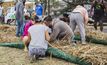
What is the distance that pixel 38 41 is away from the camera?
27.6 feet

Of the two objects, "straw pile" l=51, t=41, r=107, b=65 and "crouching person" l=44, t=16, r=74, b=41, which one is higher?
"crouching person" l=44, t=16, r=74, b=41

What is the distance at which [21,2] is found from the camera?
13641 mm

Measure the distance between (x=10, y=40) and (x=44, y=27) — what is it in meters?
3.33

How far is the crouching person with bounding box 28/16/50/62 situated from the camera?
8359 mm

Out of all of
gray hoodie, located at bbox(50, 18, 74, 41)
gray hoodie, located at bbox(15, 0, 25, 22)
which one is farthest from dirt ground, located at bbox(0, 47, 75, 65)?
gray hoodie, located at bbox(15, 0, 25, 22)

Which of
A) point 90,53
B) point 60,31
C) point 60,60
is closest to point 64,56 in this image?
point 60,60

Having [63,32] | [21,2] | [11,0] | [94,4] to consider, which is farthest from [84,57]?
[11,0]

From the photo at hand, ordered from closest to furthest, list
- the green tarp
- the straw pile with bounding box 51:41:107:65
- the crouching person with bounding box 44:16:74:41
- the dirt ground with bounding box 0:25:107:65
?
the straw pile with bounding box 51:41:107:65 < the dirt ground with bounding box 0:25:107:65 < the green tarp < the crouching person with bounding box 44:16:74:41

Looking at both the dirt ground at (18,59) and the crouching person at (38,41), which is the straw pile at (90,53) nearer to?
the dirt ground at (18,59)

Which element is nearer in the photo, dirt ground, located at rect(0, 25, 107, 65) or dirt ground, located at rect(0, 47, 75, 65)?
dirt ground, located at rect(0, 25, 107, 65)

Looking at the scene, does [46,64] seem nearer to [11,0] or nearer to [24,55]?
[24,55]

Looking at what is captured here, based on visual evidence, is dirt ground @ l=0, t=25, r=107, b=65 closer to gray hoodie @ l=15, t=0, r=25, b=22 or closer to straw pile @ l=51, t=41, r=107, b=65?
straw pile @ l=51, t=41, r=107, b=65

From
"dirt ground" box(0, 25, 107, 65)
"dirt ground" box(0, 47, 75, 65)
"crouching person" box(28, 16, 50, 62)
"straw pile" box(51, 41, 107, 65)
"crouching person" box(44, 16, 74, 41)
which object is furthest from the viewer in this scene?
"crouching person" box(44, 16, 74, 41)

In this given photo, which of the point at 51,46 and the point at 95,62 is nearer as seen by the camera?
the point at 95,62
